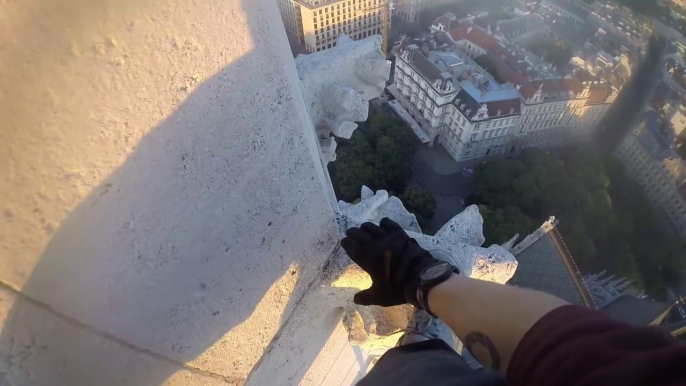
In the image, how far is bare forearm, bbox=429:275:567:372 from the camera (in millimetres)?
714

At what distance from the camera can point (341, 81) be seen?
1.48m

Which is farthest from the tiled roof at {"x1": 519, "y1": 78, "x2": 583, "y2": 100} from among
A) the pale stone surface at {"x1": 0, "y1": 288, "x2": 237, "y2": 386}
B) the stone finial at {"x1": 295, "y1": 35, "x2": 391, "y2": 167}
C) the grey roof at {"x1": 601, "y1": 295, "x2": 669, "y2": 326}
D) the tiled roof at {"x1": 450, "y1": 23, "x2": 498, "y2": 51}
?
the pale stone surface at {"x1": 0, "y1": 288, "x2": 237, "y2": 386}

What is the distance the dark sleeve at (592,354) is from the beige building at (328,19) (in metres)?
→ 11.4

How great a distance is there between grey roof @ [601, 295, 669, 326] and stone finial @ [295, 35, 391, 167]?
215 inches

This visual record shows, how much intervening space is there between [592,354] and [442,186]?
29.5 ft

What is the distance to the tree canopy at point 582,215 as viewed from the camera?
7500 millimetres

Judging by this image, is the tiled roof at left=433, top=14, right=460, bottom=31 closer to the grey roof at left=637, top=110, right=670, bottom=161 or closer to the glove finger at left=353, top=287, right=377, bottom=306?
the grey roof at left=637, top=110, right=670, bottom=161

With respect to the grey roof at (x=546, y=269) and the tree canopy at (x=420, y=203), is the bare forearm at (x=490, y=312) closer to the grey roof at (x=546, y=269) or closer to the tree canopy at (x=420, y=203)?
the grey roof at (x=546, y=269)

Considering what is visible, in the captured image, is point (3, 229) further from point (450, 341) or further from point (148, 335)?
point (450, 341)

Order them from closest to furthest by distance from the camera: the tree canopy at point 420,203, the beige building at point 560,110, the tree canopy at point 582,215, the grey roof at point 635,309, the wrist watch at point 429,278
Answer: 1. the wrist watch at point 429,278
2. the grey roof at point 635,309
3. the tree canopy at point 582,215
4. the tree canopy at point 420,203
5. the beige building at point 560,110

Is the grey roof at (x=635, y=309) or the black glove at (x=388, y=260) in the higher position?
the black glove at (x=388, y=260)

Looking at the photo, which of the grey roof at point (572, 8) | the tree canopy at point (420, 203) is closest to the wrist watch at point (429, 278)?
the tree canopy at point (420, 203)

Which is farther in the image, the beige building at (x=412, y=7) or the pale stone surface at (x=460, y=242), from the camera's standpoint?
the beige building at (x=412, y=7)

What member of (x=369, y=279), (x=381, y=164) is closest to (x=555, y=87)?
(x=381, y=164)
